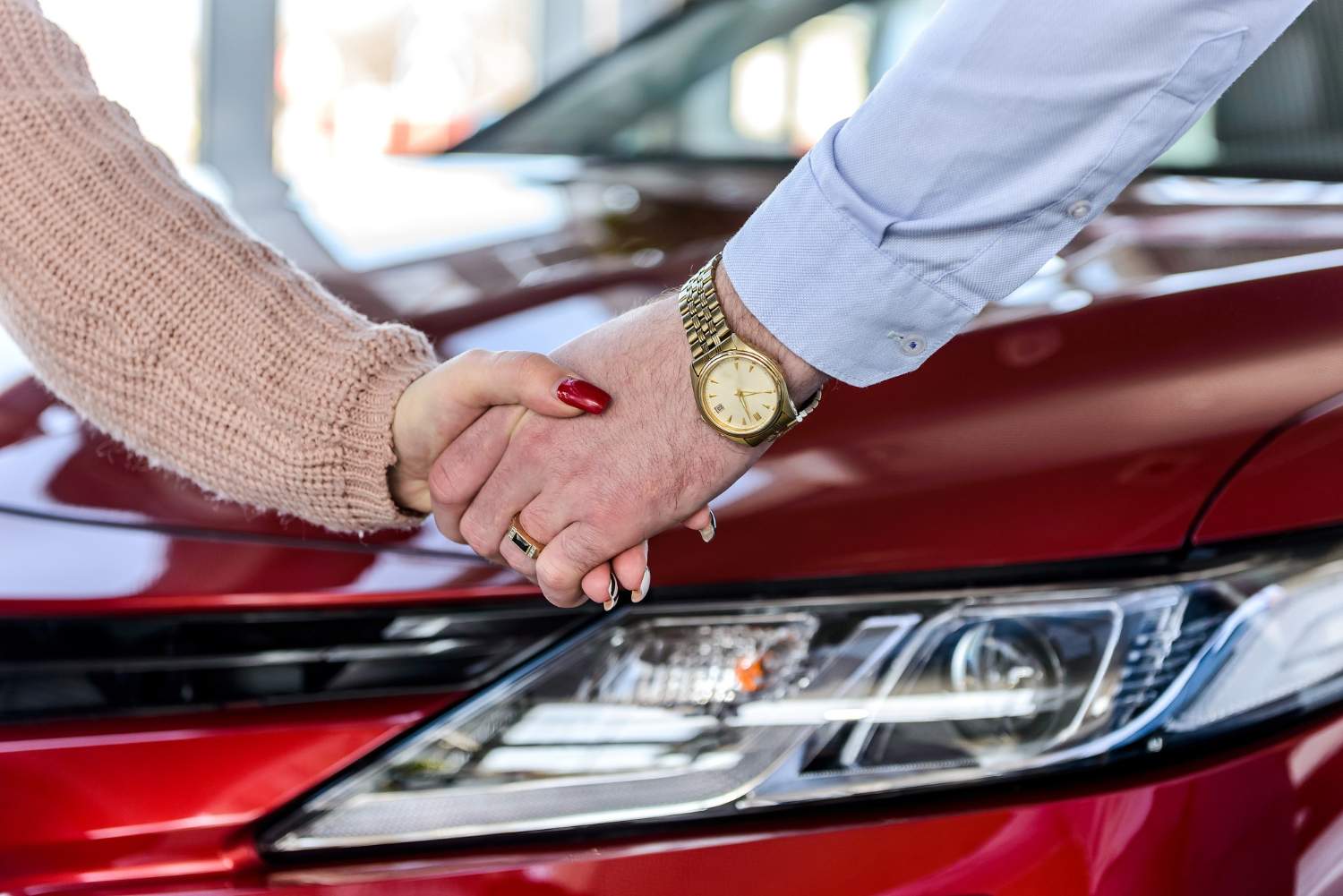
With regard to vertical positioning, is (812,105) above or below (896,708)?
above

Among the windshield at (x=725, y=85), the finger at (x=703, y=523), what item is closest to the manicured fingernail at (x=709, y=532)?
the finger at (x=703, y=523)

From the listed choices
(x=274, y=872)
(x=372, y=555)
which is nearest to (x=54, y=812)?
(x=274, y=872)

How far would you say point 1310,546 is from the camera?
3.22ft

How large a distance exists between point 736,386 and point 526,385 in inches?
6.2

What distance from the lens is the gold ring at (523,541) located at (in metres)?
0.97

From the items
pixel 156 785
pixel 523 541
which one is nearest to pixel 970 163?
pixel 523 541

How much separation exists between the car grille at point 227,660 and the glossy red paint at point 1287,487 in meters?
0.55

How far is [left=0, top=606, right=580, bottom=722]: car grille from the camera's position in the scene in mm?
950

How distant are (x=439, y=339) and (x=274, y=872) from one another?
514 mm

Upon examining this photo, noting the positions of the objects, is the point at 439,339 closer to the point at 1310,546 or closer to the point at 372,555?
the point at 372,555

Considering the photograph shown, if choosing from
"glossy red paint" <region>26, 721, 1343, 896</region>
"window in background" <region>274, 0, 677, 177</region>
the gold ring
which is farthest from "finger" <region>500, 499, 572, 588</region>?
"window in background" <region>274, 0, 677, 177</region>

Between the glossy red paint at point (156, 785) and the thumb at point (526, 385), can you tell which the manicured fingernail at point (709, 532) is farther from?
the glossy red paint at point (156, 785)

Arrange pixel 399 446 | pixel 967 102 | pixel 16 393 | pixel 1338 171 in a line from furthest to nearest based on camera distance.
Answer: pixel 1338 171, pixel 16 393, pixel 399 446, pixel 967 102

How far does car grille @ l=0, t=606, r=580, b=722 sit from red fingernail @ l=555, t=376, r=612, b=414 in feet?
0.59
